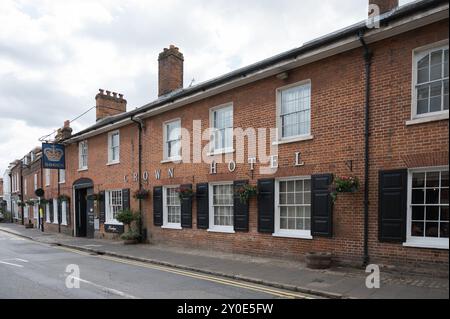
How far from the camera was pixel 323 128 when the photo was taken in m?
9.49

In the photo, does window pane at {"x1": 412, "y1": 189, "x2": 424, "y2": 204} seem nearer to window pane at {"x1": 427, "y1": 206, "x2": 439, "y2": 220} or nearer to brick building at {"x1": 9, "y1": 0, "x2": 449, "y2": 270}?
brick building at {"x1": 9, "y1": 0, "x2": 449, "y2": 270}

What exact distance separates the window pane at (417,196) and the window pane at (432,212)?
220 millimetres

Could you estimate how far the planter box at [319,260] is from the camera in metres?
8.62

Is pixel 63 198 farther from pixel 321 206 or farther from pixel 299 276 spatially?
pixel 299 276

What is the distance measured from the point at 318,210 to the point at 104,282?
5.84 metres

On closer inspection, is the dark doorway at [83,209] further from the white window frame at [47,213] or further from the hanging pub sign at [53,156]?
the white window frame at [47,213]

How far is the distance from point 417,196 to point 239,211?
5425 mm

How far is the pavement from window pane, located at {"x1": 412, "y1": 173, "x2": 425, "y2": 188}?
203cm

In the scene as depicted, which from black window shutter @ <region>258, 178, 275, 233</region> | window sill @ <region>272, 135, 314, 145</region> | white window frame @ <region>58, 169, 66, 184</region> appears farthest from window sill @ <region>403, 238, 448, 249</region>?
white window frame @ <region>58, 169, 66, 184</region>

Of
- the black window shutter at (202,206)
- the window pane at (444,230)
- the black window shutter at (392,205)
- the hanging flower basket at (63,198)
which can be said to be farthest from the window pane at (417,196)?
the hanging flower basket at (63,198)

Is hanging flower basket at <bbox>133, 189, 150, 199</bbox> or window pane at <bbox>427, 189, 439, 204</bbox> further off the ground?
hanging flower basket at <bbox>133, 189, 150, 199</bbox>

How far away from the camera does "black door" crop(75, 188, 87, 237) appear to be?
70.0 ft

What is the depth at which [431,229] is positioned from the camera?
25.1 ft
